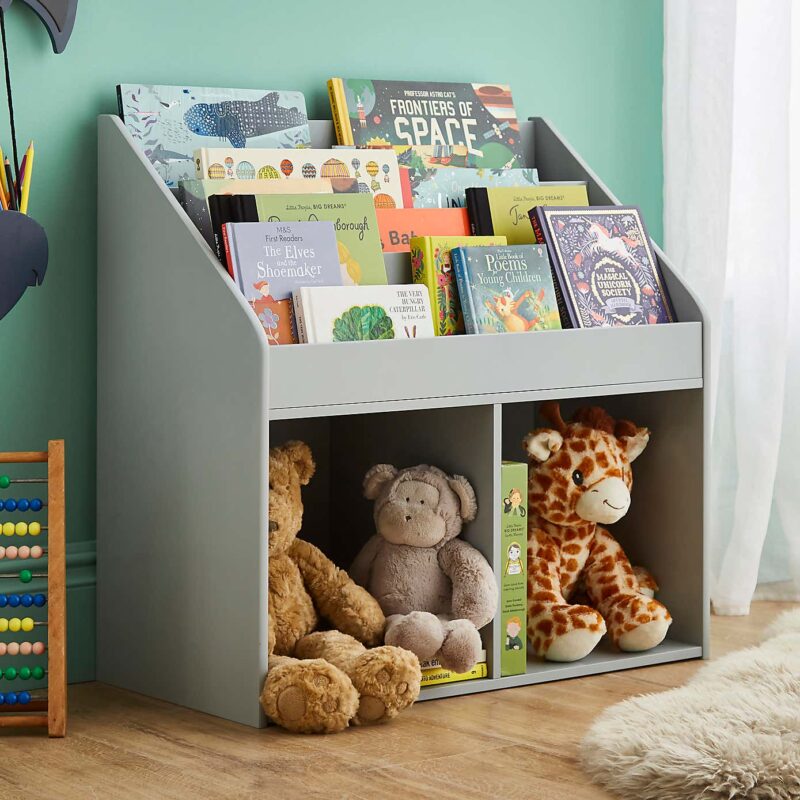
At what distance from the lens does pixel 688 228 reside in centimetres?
283

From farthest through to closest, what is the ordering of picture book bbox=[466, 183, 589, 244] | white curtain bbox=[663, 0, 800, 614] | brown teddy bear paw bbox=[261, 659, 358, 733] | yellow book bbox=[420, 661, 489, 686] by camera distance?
white curtain bbox=[663, 0, 800, 614], picture book bbox=[466, 183, 589, 244], yellow book bbox=[420, 661, 489, 686], brown teddy bear paw bbox=[261, 659, 358, 733]

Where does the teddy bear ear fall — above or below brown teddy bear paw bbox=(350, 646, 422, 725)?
above

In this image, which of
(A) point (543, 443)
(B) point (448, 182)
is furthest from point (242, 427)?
(B) point (448, 182)


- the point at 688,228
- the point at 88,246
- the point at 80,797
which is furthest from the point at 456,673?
the point at 688,228

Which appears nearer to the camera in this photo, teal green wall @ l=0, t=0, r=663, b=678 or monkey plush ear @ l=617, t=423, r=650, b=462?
teal green wall @ l=0, t=0, r=663, b=678

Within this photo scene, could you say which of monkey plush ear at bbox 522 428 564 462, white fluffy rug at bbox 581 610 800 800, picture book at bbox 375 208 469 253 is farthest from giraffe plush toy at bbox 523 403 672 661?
picture book at bbox 375 208 469 253

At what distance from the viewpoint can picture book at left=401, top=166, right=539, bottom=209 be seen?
2426 mm

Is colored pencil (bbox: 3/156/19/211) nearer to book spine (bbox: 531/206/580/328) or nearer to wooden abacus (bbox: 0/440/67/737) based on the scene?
wooden abacus (bbox: 0/440/67/737)

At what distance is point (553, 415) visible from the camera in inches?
95.3

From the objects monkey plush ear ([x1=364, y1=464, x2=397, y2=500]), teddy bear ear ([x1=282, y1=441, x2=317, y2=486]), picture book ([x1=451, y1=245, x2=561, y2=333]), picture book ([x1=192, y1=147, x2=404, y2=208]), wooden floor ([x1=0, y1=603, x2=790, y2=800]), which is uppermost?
picture book ([x1=192, y1=147, x2=404, y2=208])

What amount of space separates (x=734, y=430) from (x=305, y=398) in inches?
47.7

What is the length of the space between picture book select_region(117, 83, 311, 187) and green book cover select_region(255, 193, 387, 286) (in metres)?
0.20

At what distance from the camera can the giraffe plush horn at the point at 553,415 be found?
241 cm

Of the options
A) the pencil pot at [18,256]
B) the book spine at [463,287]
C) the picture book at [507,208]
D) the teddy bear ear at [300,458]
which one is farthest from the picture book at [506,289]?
the pencil pot at [18,256]
